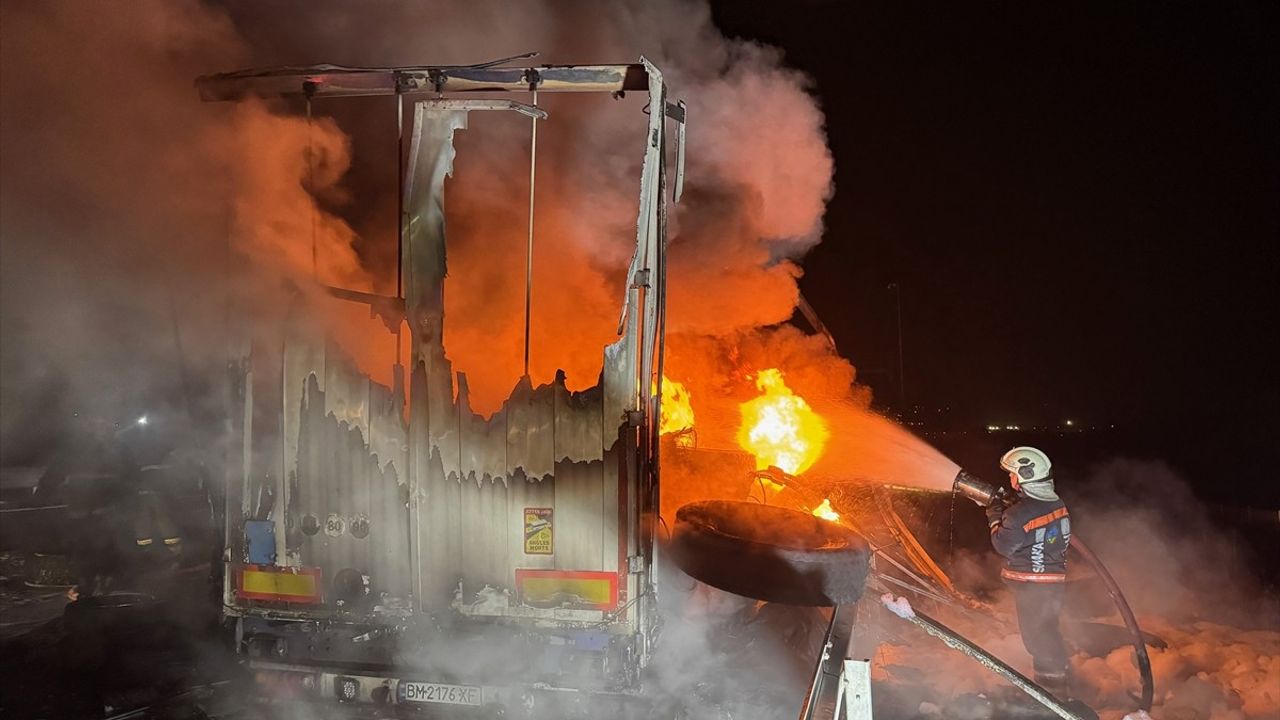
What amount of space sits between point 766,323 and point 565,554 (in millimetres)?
8559

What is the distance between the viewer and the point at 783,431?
33.6 ft

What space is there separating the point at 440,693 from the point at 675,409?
5832 mm

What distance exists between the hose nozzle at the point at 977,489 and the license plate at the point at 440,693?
167 inches


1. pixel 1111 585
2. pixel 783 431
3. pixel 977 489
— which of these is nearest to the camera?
pixel 1111 585

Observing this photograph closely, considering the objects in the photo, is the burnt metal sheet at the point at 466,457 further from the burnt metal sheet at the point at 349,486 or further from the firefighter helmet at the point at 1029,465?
the firefighter helmet at the point at 1029,465

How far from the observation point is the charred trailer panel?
148 inches

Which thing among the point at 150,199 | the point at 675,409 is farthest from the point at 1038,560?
the point at 150,199

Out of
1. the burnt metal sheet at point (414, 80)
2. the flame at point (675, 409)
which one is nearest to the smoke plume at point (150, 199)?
the burnt metal sheet at point (414, 80)

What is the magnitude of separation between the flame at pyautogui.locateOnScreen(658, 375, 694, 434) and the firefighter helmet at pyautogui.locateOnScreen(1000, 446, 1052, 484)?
413 centimetres

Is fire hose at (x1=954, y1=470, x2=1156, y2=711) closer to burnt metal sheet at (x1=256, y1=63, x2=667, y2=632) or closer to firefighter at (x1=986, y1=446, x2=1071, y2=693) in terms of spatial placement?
firefighter at (x1=986, y1=446, x2=1071, y2=693)

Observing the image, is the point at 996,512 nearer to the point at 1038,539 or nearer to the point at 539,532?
the point at 1038,539

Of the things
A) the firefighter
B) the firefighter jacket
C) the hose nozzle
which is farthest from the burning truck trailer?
the hose nozzle

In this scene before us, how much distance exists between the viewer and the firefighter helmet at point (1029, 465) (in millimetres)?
5422

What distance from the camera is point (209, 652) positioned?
18.4 feet
